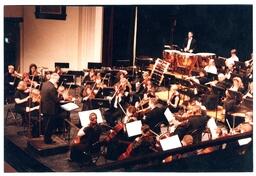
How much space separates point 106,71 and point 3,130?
2.27 m

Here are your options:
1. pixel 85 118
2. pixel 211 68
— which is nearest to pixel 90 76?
pixel 85 118

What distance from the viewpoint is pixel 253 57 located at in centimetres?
648

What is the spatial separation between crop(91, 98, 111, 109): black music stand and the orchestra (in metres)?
0.04

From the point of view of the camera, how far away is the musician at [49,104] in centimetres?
751

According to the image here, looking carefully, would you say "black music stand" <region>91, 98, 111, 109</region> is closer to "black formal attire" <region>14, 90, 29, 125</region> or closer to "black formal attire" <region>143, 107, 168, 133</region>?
"black formal attire" <region>143, 107, 168, 133</region>

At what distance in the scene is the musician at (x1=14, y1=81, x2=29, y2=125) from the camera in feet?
24.3

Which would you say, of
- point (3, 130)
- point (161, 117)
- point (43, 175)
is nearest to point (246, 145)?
point (161, 117)

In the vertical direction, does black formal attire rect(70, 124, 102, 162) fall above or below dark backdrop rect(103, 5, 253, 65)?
below

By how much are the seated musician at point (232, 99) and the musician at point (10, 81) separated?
311cm

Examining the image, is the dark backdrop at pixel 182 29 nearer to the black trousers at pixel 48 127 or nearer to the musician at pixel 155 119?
the musician at pixel 155 119

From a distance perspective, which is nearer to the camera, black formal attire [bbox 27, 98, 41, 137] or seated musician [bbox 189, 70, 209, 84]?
black formal attire [bbox 27, 98, 41, 137]

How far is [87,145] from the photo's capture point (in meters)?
7.23

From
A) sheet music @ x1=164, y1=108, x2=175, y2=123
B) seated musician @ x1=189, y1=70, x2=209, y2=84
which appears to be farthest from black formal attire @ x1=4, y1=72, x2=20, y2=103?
seated musician @ x1=189, y1=70, x2=209, y2=84

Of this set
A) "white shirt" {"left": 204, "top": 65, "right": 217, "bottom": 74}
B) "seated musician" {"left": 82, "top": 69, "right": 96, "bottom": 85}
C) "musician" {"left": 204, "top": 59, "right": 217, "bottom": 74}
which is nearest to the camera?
"seated musician" {"left": 82, "top": 69, "right": 96, "bottom": 85}
